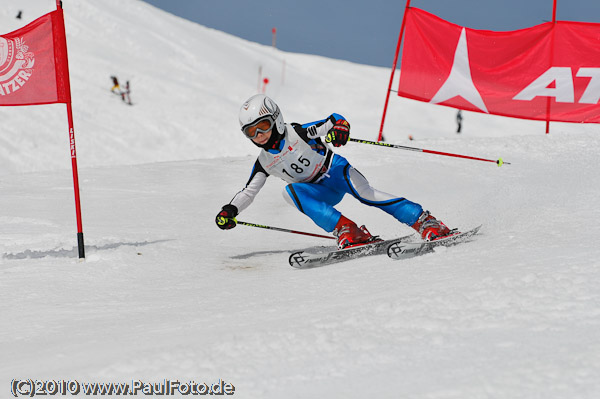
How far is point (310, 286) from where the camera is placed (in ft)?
12.4

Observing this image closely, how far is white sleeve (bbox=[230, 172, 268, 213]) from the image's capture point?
205 inches

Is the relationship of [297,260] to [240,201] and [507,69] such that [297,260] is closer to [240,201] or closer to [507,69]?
[240,201]

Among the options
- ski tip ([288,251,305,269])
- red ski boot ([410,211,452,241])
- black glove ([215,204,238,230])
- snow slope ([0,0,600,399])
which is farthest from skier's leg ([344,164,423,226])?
black glove ([215,204,238,230])

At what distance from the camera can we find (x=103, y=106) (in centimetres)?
2416

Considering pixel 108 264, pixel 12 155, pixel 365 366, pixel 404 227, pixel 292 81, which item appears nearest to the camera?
pixel 365 366

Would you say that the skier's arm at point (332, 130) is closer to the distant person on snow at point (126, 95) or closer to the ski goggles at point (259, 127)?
the ski goggles at point (259, 127)

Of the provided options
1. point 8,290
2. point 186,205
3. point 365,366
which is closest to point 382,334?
point 365,366

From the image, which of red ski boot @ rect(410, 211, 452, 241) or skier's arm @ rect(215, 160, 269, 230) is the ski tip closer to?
skier's arm @ rect(215, 160, 269, 230)

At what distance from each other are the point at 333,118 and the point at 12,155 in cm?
1555

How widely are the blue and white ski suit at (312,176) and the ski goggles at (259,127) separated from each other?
0.17m

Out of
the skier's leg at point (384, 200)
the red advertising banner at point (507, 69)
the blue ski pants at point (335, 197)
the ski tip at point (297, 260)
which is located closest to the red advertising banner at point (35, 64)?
the blue ski pants at point (335, 197)

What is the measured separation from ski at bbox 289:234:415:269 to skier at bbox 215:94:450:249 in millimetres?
77

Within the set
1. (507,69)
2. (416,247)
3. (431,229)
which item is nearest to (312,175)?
(431,229)

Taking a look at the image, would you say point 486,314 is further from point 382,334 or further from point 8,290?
point 8,290
